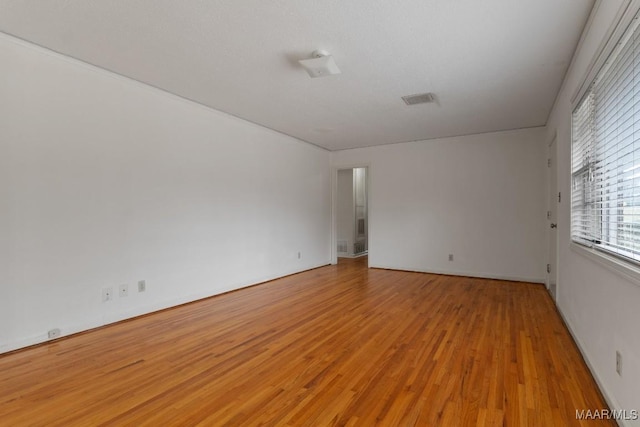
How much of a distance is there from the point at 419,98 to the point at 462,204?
2.49 m

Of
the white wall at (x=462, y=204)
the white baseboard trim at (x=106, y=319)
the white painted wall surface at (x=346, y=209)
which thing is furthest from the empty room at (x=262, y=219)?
the white painted wall surface at (x=346, y=209)

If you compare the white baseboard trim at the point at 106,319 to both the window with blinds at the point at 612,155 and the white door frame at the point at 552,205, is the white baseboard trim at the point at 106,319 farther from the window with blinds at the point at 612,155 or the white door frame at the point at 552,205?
the white door frame at the point at 552,205

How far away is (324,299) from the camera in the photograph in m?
4.03

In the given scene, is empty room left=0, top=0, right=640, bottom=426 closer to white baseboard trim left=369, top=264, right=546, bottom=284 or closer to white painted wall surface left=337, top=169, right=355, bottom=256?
white baseboard trim left=369, top=264, right=546, bottom=284

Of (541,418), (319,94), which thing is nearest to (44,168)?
(319,94)

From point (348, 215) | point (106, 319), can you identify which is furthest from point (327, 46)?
point (348, 215)

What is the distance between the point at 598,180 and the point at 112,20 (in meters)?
3.58

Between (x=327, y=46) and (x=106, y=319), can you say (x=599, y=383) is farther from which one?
(x=106, y=319)

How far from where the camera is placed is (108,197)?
3.07 meters

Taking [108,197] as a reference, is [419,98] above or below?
above

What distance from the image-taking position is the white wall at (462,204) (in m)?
5.00

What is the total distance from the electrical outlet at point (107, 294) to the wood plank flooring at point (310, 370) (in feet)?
0.98

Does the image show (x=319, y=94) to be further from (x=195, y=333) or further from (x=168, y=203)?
(x=195, y=333)

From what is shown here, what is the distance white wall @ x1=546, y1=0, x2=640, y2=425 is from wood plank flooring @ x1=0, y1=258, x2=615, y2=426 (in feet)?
0.50
